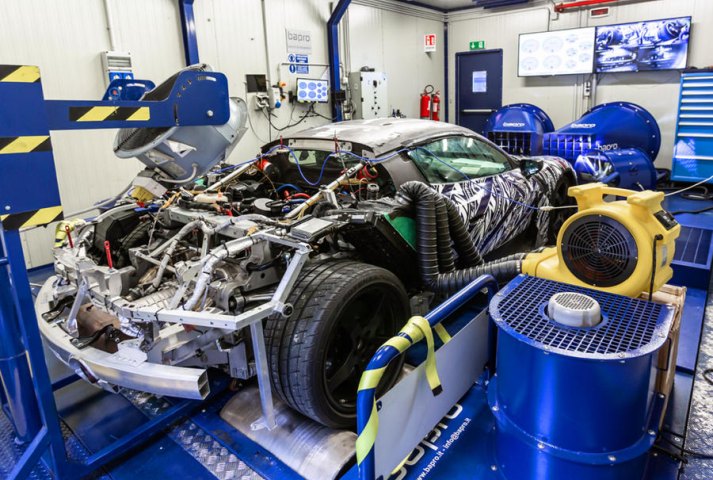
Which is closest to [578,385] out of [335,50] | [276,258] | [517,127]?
[276,258]

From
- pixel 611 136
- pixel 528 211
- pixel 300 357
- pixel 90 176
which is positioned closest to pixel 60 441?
pixel 300 357

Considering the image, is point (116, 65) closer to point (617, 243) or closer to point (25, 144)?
point (25, 144)

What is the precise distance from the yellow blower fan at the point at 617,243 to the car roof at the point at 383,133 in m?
1.58

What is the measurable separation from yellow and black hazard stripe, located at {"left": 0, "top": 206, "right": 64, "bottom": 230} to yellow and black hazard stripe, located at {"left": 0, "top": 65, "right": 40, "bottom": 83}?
50 cm

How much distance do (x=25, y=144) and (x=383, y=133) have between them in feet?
7.92

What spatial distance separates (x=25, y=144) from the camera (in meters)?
1.93

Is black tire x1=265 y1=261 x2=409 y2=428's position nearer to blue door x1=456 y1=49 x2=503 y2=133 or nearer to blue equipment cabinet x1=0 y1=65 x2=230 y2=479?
blue equipment cabinet x1=0 y1=65 x2=230 y2=479

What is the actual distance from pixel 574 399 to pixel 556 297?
0.39m

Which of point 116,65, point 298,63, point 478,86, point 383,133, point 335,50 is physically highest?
point 335,50

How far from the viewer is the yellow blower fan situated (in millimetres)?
2047

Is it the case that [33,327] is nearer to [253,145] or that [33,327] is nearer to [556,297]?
[556,297]

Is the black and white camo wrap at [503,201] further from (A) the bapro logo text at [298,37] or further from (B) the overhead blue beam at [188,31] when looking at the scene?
(A) the bapro logo text at [298,37]

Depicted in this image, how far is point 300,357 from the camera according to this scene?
2.29m

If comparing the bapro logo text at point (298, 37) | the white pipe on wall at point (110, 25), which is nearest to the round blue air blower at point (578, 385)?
the white pipe on wall at point (110, 25)
